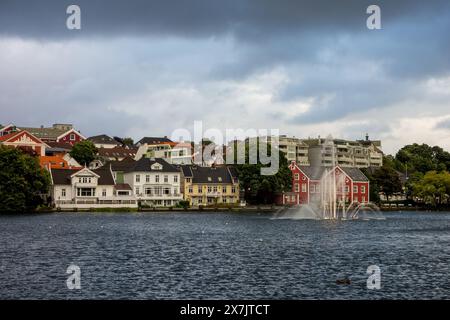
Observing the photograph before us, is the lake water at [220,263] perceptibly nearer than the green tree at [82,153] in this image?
Yes

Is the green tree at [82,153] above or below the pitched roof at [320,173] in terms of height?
above

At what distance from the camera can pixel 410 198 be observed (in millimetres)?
182500

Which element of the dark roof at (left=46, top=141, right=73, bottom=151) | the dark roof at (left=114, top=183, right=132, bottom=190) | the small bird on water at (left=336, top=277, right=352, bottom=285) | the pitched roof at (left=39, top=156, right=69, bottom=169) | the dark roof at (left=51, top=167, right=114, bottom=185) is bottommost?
the small bird on water at (left=336, top=277, right=352, bottom=285)

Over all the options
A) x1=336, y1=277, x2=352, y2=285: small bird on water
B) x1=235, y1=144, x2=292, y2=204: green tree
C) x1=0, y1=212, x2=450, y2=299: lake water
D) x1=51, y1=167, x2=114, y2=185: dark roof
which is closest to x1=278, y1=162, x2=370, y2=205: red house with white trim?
x1=235, y1=144, x2=292, y2=204: green tree

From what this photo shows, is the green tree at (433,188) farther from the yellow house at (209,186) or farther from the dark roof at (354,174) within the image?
the yellow house at (209,186)

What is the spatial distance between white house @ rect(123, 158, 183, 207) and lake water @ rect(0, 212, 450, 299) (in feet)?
214

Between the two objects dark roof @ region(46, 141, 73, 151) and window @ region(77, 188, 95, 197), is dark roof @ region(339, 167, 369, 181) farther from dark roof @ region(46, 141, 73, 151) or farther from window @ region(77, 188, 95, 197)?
dark roof @ region(46, 141, 73, 151)

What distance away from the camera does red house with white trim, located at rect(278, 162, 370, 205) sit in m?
160

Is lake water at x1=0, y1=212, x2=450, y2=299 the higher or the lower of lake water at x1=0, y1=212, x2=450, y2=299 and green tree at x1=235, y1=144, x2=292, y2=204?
the lower

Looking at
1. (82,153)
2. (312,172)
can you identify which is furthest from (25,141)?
(312,172)

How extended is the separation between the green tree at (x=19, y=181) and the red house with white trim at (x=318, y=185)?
59027mm

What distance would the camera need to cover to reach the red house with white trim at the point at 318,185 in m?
160

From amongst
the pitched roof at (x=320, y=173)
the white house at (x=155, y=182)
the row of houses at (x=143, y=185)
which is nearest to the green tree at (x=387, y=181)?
the pitched roof at (x=320, y=173)

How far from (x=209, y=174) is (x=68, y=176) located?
32783 millimetres
